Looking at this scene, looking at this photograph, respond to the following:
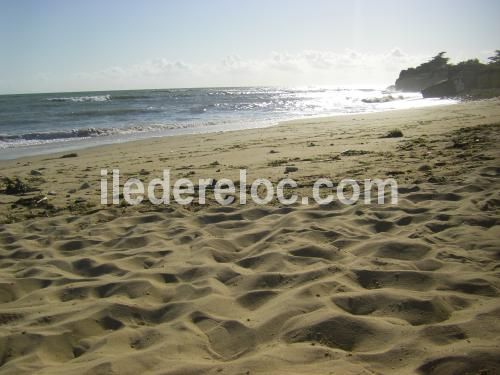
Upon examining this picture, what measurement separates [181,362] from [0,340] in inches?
43.7

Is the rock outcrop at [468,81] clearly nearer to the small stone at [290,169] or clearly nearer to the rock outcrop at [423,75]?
the rock outcrop at [423,75]

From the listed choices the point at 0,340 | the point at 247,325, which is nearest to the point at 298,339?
the point at 247,325

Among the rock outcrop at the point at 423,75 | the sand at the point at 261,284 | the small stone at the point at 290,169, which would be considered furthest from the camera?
the rock outcrop at the point at 423,75

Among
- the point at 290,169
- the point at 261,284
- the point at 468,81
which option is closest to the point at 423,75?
the point at 468,81

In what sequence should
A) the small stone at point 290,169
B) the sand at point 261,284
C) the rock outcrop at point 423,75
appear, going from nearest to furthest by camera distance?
1. the sand at point 261,284
2. the small stone at point 290,169
3. the rock outcrop at point 423,75

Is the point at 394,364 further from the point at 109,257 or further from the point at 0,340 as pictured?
the point at 109,257

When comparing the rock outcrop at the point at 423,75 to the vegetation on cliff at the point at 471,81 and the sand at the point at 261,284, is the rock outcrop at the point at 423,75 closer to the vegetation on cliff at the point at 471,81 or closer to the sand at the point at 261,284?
the vegetation on cliff at the point at 471,81

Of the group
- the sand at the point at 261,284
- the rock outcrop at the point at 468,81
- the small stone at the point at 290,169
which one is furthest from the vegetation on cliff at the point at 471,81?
the sand at the point at 261,284

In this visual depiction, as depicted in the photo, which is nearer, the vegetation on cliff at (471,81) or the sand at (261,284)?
the sand at (261,284)

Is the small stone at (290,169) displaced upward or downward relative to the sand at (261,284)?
upward

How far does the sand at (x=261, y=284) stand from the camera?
1.95 metres

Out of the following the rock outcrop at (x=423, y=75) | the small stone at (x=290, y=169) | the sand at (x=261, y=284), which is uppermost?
the rock outcrop at (x=423, y=75)

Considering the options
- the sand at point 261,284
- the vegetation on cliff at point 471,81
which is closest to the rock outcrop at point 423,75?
the vegetation on cliff at point 471,81

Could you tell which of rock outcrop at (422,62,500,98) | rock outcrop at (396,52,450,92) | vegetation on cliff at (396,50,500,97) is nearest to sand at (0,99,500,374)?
vegetation on cliff at (396,50,500,97)
